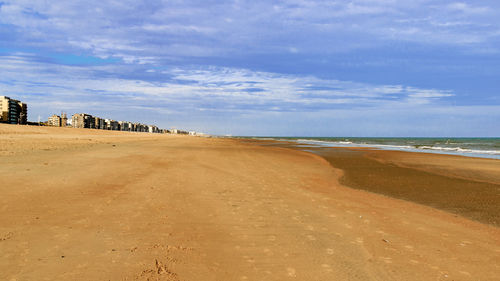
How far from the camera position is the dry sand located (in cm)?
386

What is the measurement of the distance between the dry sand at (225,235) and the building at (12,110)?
134 meters

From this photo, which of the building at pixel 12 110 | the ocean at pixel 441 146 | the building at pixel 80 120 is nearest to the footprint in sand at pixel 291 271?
the ocean at pixel 441 146

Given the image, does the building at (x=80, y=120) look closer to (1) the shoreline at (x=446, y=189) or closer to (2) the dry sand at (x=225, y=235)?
(2) the dry sand at (x=225, y=235)

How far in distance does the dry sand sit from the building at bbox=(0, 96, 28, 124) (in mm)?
134357

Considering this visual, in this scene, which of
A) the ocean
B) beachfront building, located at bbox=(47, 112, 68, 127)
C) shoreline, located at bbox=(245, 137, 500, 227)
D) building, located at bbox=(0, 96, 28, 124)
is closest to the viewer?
shoreline, located at bbox=(245, 137, 500, 227)

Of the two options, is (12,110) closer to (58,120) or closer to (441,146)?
(58,120)

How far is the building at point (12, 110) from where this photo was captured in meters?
117

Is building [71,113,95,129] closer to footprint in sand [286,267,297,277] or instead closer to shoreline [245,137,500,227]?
shoreline [245,137,500,227]

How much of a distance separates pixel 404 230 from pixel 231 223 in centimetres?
336

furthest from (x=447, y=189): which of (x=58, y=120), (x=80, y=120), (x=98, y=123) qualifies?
(x=98, y=123)

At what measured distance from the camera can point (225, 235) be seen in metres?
5.15

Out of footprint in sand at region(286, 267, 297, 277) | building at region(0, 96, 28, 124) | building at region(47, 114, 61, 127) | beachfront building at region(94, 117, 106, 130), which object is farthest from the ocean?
beachfront building at region(94, 117, 106, 130)

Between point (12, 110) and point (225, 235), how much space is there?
159m

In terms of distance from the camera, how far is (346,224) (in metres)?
6.02
